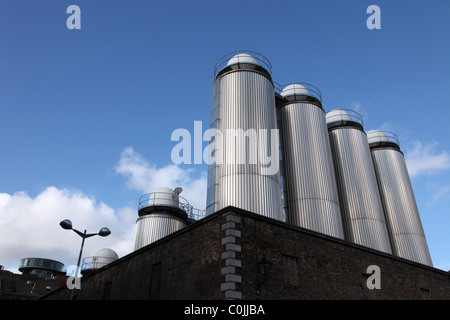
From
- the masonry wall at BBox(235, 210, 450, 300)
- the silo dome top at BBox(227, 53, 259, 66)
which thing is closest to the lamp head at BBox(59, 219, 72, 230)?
the masonry wall at BBox(235, 210, 450, 300)

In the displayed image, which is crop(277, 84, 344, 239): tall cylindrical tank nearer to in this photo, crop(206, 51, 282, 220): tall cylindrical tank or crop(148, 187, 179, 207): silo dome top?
crop(206, 51, 282, 220): tall cylindrical tank

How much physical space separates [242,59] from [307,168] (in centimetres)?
863

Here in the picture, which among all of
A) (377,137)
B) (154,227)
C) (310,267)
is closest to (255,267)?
(310,267)

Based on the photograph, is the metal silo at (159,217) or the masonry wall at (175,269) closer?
the masonry wall at (175,269)

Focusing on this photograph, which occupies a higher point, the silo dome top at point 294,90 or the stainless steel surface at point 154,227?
the silo dome top at point 294,90

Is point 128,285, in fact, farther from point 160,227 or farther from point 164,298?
point 160,227

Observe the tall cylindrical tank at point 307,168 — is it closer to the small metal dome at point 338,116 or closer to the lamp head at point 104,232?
the small metal dome at point 338,116

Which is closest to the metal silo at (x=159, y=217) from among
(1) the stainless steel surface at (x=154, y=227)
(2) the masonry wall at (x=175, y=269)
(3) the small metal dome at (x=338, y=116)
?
(1) the stainless steel surface at (x=154, y=227)

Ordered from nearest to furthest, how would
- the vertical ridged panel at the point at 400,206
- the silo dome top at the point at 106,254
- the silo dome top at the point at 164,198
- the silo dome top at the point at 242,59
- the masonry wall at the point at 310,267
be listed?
the masonry wall at the point at 310,267
the silo dome top at the point at 242,59
the vertical ridged panel at the point at 400,206
the silo dome top at the point at 164,198
the silo dome top at the point at 106,254

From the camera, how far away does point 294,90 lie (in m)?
28.6

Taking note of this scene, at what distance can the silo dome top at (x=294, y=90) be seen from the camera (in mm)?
28448
